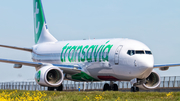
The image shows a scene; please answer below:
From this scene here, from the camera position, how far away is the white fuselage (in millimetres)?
23766

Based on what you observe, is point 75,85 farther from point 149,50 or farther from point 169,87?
point 149,50

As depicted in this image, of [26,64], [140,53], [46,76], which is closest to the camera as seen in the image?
[140,53]

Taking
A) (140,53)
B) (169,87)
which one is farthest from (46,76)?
(169,87)

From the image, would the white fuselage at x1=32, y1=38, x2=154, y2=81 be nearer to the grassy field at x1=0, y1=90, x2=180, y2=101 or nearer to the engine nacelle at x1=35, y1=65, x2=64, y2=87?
the engine nacelle at x1=35, y1=65, x2=64, y2=87

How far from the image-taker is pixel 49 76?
92.0 feet

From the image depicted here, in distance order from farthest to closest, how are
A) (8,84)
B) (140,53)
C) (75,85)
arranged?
(8,84) < (75,85) < (140,53)

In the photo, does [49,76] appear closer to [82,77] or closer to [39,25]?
[82,77]

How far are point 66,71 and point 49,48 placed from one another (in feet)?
18.0

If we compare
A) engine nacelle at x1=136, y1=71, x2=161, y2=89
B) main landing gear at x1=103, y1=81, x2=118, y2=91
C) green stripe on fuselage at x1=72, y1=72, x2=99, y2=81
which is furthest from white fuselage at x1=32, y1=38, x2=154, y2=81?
engine nacelle at x1=136, y1=71, x2=161, y2=89

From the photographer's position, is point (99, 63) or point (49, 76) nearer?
point (99, 63)

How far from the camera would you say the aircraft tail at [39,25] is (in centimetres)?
3822

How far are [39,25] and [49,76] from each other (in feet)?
40.7

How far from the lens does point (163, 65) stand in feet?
90.8

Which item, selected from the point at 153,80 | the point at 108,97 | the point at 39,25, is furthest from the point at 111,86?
the point at 39,25
